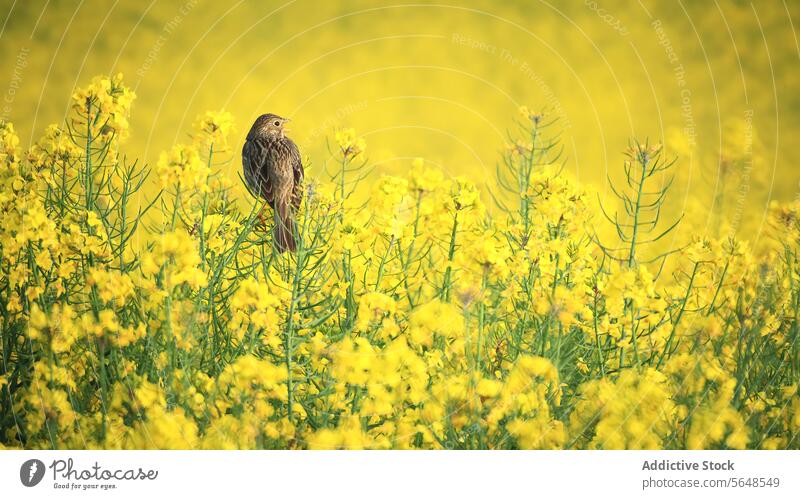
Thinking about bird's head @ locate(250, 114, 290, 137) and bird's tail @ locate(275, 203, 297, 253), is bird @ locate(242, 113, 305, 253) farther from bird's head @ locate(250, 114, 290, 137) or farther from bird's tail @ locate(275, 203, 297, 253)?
bird's tail @ locate(275, 203, 297, 253)

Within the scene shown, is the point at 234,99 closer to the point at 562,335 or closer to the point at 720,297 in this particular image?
the point at 562,335

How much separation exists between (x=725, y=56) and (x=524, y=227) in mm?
1929

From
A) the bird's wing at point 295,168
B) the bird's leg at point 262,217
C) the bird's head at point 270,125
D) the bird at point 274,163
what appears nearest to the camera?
the bird's leg at point 262,217

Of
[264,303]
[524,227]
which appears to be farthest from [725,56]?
[264,303]

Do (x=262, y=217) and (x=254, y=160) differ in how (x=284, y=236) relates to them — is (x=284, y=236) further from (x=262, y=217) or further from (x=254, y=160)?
(x=254, y=160)

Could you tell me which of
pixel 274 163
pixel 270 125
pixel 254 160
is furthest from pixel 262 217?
pixel 270 125

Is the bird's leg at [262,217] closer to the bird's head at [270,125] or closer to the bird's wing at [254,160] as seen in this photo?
the bird's wing at [254,160]

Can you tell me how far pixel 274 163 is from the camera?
5.16m

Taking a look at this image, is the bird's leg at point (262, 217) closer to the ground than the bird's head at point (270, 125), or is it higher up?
closer to the ground

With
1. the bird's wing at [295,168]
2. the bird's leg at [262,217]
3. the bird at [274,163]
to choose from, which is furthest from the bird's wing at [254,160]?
the bird's leg at [262,217]

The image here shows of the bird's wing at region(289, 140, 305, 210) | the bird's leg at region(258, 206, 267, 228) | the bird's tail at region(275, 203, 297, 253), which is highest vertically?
the bird's wing at region(289, 140, 305, 210)

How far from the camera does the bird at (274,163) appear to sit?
4820mm

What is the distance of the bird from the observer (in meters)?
4.82

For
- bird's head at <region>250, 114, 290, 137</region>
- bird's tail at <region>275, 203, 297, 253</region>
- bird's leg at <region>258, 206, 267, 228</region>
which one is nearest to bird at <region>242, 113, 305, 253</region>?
bird's head at <region>250, 114, 290, 137</region>
